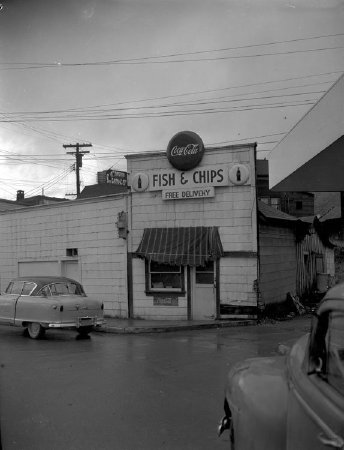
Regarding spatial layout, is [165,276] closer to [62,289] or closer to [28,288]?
[62,289]

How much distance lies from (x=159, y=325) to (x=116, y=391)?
861cm

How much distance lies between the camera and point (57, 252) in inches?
786

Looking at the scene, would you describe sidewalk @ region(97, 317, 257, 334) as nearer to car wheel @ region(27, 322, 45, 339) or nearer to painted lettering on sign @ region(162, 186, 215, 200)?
car wheel @ region(27, 322, 45, 339)

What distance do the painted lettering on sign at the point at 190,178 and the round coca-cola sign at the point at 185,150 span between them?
285 mm

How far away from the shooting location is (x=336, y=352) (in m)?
2.58

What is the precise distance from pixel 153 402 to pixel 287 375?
11.9 feet

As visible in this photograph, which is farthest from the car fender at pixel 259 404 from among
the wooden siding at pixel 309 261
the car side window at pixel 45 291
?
the wooden siding at pixel 309 261

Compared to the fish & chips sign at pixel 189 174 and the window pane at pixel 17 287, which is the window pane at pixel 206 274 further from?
the window pane at pixel 17 287

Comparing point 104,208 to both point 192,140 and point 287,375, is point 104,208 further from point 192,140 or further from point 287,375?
point 287,375

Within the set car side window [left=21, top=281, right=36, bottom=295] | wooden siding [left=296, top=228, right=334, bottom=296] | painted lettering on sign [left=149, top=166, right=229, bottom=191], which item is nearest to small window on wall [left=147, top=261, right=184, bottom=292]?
painted lettering on sign [left=149, top=166, right=229, bottom=191]

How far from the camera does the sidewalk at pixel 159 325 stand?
49.3 feet

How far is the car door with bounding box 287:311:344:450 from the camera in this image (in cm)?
226

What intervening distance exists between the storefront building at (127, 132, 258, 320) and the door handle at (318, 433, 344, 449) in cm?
1400

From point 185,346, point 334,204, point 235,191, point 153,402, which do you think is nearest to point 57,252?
point 235,191
